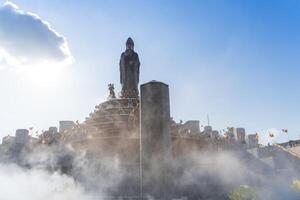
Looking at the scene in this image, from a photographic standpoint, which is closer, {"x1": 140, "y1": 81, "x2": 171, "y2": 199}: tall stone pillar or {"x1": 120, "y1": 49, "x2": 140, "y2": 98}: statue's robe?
{"x1": 140, "y1": 81, "x2": 171, "y2": 199}: tall stone pillar

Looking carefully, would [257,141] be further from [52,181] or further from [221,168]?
[52,181]

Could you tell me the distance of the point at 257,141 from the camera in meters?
33.1

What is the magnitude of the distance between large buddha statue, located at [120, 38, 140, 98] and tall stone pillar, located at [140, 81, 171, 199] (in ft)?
37.0

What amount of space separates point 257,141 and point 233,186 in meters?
19.4

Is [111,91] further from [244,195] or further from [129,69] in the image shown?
[244,195]

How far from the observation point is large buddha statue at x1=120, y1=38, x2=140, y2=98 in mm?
21562

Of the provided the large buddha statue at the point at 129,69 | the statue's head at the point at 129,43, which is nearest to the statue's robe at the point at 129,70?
the large buddha statue at the point at 129,69

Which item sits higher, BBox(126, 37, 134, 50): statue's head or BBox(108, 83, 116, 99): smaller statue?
BBox(126, 37, 134, 50): statue's head

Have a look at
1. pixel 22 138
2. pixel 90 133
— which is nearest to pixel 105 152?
pixel 90 133

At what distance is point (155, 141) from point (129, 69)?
505 inches

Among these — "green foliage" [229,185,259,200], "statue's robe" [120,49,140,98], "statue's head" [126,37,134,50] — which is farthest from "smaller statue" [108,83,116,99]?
"green foliage" [229,185,259,200]

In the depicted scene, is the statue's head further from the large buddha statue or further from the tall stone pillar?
the tall stone pillar

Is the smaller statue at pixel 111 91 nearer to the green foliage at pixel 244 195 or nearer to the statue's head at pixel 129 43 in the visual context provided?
the statue's head at pixel 129 43

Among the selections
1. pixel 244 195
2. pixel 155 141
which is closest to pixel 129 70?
pixel 244 195
